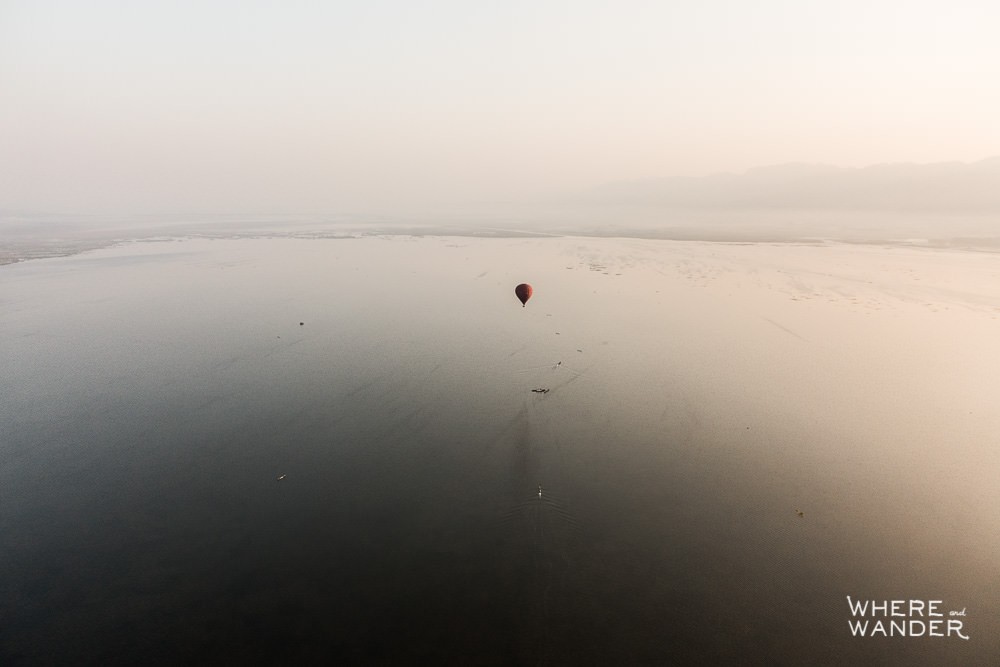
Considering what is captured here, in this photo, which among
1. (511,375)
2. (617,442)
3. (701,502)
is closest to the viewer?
(701,502)

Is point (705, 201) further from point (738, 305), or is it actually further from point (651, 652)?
point (651, 652)

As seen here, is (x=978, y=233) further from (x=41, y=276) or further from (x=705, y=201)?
(x=705, y=201)

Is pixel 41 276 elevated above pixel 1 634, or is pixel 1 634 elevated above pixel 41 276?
pixel 41 276

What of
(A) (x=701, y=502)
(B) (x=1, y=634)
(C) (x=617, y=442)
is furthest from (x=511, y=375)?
(B) (x=1, y=634)

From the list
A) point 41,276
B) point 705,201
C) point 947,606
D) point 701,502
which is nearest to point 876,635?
point 947,606

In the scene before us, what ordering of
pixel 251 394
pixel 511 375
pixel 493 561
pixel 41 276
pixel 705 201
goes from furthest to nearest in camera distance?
pixel 705 201, pixel 41 276, pixel 511 375, pixel 251 394, pixel 493 561

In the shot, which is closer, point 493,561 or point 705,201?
point 493,561
